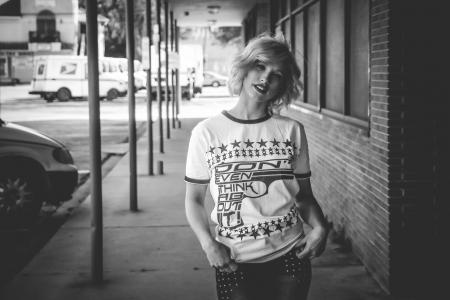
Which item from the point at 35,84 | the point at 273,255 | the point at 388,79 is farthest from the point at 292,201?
the point at 35,84

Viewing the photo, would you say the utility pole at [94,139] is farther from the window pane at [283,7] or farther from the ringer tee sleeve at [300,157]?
the window pane at [283,7]

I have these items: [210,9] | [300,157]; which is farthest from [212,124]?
[210,9]

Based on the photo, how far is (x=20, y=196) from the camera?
773cm

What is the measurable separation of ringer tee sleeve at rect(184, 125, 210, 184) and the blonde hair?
0.89 feet

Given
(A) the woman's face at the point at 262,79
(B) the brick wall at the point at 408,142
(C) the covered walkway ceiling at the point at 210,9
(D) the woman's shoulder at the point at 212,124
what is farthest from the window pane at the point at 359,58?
(C) the covered walkway ceiling at the point at 210,9

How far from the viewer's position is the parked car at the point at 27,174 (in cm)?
766

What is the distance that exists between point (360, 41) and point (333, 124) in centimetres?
108

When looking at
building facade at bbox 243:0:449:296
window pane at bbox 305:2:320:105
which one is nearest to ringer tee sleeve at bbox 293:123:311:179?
building facade at bbox 243:0:449:296

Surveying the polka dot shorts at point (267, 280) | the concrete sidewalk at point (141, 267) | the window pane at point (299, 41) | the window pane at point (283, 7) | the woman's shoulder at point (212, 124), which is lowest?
the concrete sidewalk at point (141, 267)

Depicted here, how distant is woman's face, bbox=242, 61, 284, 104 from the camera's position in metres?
2.59

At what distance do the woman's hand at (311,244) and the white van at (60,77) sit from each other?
33875mm

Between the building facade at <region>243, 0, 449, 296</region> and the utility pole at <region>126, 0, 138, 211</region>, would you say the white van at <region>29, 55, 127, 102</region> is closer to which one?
the utility pole at <region>126, 0, 138, 211</region>

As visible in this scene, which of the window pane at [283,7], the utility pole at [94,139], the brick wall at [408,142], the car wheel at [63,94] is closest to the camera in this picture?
the brick wall at [408,142]

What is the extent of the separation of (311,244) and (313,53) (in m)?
6.89
